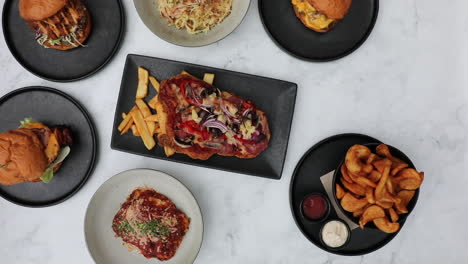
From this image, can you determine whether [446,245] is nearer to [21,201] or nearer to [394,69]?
[394,69]

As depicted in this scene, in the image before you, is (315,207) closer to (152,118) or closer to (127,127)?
(152,118)

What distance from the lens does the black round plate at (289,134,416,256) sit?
281cm

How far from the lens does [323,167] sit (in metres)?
2.82

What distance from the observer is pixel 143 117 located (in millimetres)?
2812

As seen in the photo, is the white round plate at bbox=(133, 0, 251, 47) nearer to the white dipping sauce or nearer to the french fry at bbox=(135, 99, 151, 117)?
the french fry at bbox=(135, 99, 151, 117)

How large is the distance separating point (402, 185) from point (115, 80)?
7.04 feet

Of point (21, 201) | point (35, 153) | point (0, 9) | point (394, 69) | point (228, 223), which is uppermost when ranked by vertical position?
point (394, 69)

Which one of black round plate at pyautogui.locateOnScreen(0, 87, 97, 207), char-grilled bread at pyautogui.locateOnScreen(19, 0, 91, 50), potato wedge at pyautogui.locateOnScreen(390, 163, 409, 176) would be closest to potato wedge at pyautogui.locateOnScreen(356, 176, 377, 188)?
potato wedge at pyautogui.locateOnScreen(390, 163, 409, 176)

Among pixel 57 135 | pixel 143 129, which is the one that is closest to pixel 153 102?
pixel 143 129

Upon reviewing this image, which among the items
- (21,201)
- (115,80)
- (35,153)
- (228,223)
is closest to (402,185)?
(228,223)

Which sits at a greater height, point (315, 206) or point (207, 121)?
point (207, 121)

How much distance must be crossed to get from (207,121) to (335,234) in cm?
116

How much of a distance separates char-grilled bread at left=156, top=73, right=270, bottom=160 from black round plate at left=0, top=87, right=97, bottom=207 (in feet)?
2.14

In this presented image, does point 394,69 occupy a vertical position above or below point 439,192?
above
